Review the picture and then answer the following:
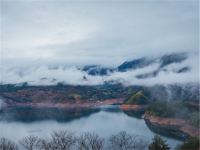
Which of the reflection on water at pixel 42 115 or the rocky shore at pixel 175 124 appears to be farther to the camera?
the reflection on water at pixel 42 115

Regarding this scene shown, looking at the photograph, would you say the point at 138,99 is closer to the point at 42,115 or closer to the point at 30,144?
the point at 42,115

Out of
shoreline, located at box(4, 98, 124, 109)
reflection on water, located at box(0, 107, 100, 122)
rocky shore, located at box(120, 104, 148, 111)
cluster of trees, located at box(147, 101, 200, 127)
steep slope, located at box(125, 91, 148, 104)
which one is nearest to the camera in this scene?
cluster of trees, located at box(147, 101, 200, 127)

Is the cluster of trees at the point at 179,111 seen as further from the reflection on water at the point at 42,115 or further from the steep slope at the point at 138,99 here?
the steep slope at the point at 138,99

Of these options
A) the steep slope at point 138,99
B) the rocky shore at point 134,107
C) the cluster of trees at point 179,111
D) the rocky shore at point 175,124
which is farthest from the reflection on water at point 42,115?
the cluster of trees at point 179,111

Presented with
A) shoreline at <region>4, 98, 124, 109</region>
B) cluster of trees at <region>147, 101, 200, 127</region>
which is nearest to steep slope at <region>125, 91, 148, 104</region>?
shoreline at <region>4, 98, 124, 109</region>

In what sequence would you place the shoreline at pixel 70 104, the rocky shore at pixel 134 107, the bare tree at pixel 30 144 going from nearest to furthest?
the bare tree at pixel 30 144 < the rocky shore at pixel 134 107 < the shoreline at pixel 70 104

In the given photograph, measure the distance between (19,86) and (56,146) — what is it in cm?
6653

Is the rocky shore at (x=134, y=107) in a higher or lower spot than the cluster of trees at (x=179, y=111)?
lower

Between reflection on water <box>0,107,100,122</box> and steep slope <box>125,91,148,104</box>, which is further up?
steep slope <box>125,91,148,104</box>

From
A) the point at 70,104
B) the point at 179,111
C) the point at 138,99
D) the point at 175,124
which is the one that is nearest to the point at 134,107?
the point at 138,99

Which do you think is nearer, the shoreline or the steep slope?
the steep slope

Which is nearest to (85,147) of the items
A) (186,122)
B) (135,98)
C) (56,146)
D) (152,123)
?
(56,146)

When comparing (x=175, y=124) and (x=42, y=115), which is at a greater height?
(x=42, y=115)

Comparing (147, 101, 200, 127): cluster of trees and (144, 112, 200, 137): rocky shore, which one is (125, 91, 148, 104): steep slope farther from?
(147, 101, 200, 127): cluster of trees
